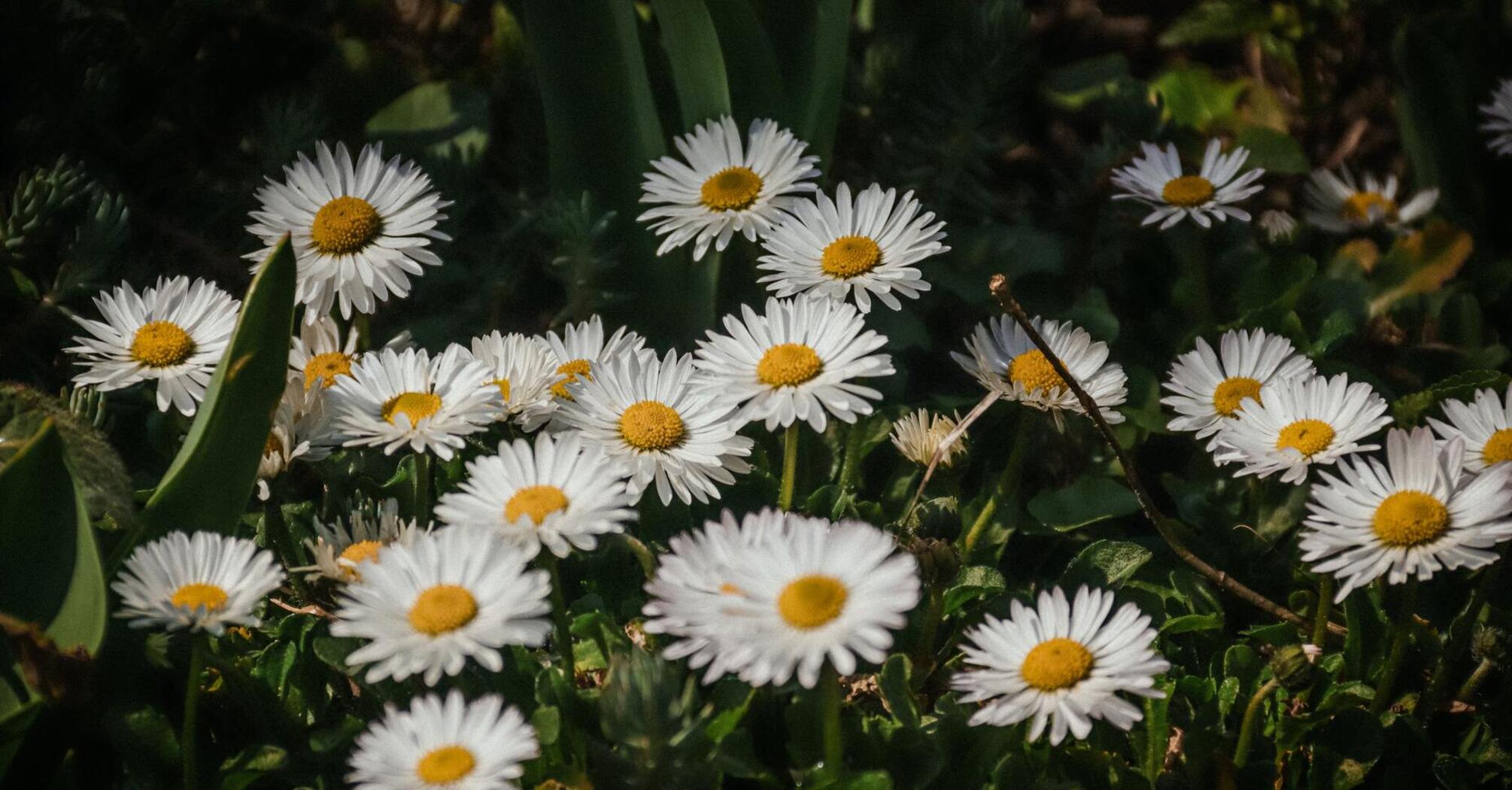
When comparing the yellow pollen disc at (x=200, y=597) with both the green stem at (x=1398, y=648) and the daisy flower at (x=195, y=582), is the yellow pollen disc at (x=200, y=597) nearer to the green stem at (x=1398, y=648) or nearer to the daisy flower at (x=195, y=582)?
the daisy flower at (x=195, y=582)

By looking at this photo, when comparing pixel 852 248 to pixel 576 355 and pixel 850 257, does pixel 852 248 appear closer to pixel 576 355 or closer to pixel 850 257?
pixel 850 257

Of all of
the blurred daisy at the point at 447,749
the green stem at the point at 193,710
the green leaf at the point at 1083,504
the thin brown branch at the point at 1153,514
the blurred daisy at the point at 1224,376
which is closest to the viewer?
the blurred daisy at the point at 447,749

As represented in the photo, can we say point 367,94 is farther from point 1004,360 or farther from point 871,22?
point 1004,360

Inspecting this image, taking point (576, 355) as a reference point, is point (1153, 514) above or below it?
below

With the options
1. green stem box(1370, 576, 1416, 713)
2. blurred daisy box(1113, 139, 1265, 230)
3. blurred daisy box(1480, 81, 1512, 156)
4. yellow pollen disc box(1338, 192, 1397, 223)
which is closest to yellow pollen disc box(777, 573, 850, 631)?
green stem box(1370, 576, 1416, 713)

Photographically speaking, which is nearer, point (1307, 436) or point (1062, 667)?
point (1062, 667)

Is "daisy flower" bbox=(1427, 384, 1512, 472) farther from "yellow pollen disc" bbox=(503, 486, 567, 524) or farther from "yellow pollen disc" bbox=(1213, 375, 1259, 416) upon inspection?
"yellow pollen disc" bbox=(503, 486, 567, 524)

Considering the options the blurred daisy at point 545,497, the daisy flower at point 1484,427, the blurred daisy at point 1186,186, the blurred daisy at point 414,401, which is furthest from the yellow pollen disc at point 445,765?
the blurred daisy at point 1186,186

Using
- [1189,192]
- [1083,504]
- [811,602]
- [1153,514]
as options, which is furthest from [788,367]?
[1189,192]
